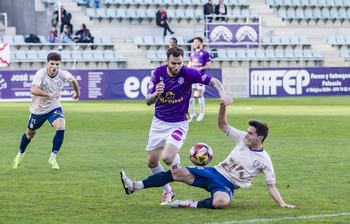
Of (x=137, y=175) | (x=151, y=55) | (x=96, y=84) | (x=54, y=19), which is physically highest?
(x=54, y=19)

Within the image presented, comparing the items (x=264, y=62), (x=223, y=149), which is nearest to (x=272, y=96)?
(x=264, y=62)

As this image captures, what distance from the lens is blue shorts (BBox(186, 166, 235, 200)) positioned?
7.29 meters

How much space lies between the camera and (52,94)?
1034 centimetres

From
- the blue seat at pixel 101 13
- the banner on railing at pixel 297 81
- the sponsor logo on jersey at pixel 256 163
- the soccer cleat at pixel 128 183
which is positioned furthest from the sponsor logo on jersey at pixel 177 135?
the blue seat at pixel 101 13

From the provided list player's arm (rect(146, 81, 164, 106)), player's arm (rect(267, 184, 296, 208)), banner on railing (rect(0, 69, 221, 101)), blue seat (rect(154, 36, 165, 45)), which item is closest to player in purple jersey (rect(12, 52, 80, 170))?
player's arm (rect(146, 81, 164, 106))

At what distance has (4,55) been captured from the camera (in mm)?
30891

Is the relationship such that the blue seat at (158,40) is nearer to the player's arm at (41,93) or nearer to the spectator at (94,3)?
the spectator at (94,3)

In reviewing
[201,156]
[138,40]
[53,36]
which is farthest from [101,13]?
[201,156]

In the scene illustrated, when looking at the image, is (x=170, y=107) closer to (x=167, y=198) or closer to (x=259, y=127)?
(x=167, y=198)

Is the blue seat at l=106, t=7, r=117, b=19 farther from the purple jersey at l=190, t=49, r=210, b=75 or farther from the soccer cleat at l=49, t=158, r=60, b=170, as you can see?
the soccer cleat at l=49, t=158, r=60, b=170

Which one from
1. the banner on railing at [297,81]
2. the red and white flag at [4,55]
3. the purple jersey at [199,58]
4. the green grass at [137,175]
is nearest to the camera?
the green grass at [137,175]

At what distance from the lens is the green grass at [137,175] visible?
698 cm

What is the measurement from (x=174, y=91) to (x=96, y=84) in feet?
78.9

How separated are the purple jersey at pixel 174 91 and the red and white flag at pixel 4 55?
2399 centimetres
